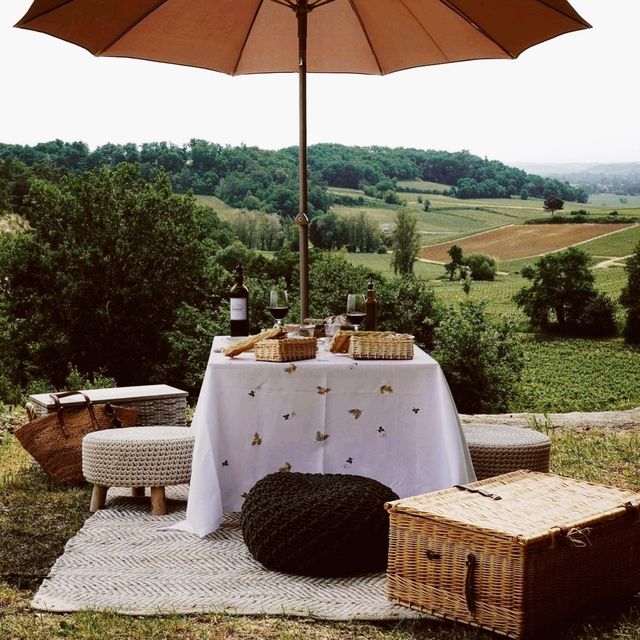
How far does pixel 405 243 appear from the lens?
410 inches

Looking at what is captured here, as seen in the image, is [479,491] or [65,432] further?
[65,432]

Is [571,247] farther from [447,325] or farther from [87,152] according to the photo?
[87,152]

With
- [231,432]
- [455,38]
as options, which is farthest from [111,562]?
[455,38]

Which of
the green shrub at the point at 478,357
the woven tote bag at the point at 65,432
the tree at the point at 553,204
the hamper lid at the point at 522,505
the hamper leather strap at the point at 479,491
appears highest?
the tree at the point at 553,204

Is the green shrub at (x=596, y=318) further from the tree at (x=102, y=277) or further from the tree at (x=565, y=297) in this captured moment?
the tree at (x=102, y=277)

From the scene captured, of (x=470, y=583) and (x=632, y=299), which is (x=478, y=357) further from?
(x=470, y=583)

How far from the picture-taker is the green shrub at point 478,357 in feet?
34.2

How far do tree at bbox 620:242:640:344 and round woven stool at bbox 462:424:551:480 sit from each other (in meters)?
6.05

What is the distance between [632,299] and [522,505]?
738cm

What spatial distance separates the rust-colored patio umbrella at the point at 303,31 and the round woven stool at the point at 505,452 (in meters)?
0.91

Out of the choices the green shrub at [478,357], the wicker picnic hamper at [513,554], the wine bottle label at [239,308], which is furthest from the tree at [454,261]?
the wicker picnic hamper at [513,554]

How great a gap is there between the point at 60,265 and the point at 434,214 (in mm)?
7875

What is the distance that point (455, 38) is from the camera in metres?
4.33

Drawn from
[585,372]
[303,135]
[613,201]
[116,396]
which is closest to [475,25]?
[303,135]
